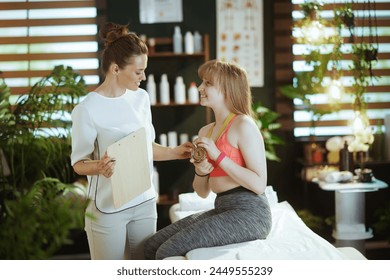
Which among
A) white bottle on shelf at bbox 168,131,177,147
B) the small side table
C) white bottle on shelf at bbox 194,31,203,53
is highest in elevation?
white bottle on shelf at bbox 194,31,203,53

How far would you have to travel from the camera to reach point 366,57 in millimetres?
3676

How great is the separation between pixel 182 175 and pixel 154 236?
175 cm

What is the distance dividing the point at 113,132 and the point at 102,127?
0.14ft

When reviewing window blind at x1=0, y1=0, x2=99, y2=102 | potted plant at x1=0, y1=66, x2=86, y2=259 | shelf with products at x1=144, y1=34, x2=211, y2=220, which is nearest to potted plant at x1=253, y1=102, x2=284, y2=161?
shelf with products at x1=144, y1=34, x2=211, y2=220

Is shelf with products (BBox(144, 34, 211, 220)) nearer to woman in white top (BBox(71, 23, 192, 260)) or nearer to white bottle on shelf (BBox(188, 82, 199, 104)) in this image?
white bottle on shelf (BBox(188, 82, 199, 104))

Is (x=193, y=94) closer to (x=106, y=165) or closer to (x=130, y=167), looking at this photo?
(x=130, y=167)

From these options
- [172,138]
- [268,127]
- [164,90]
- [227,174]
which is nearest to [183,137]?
[172,138]

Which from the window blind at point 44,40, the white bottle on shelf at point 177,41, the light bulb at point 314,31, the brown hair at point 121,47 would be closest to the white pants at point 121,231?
the brown hair at point 121,47

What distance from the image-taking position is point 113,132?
2.50 meters

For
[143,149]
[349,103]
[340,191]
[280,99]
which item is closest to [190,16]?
[280,99]

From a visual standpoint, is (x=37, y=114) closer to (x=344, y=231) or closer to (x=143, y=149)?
(x=143, y=149)

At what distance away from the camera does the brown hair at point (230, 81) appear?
260cm

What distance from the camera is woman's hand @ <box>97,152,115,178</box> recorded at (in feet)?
7.75

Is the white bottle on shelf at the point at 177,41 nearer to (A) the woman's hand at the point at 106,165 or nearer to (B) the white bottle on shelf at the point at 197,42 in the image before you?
(B) the white bottle on shelf at the point at 197,42
